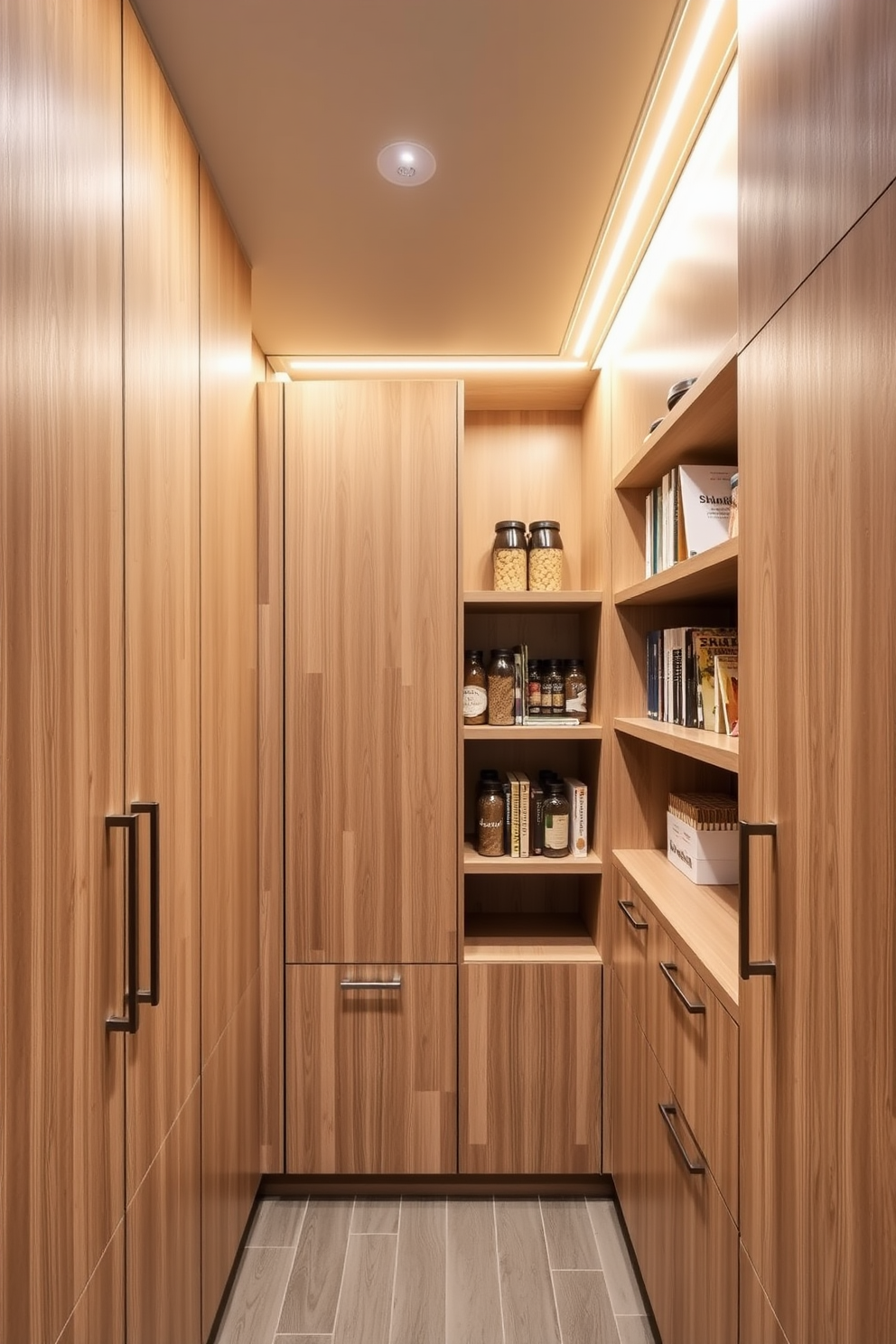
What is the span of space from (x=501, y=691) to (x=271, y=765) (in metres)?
0.71

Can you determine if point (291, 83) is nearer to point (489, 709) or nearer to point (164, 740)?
point (164, 740)

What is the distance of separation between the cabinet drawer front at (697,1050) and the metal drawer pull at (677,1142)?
36mm

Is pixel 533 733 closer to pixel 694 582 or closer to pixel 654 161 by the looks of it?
pixel 694 582

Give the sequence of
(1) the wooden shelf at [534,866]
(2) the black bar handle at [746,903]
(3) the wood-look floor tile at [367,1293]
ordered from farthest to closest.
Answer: (1) the wooden shelf at [534,866] < (3) the wood-look floor tile at [367,1293] < (2) the black bar handle at [746,903]

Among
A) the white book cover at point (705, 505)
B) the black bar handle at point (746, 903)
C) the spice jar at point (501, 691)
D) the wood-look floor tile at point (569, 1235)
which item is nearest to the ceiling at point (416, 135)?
the white book cover at point (705, 505)

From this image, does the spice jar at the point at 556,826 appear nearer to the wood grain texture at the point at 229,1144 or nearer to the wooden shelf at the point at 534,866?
the wooden shelf at the point at 534,866

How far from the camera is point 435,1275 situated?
1.86 metres

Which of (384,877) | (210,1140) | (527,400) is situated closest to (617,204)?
(527,400)

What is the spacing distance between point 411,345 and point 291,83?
0.98m

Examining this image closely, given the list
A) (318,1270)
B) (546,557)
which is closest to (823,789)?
(546,557)

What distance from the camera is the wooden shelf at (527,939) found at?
219cm

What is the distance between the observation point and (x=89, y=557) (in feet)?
3.39

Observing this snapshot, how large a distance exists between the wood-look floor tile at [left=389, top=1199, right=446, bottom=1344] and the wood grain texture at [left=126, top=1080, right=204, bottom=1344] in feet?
1.56

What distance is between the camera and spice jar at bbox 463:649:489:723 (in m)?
2.30
